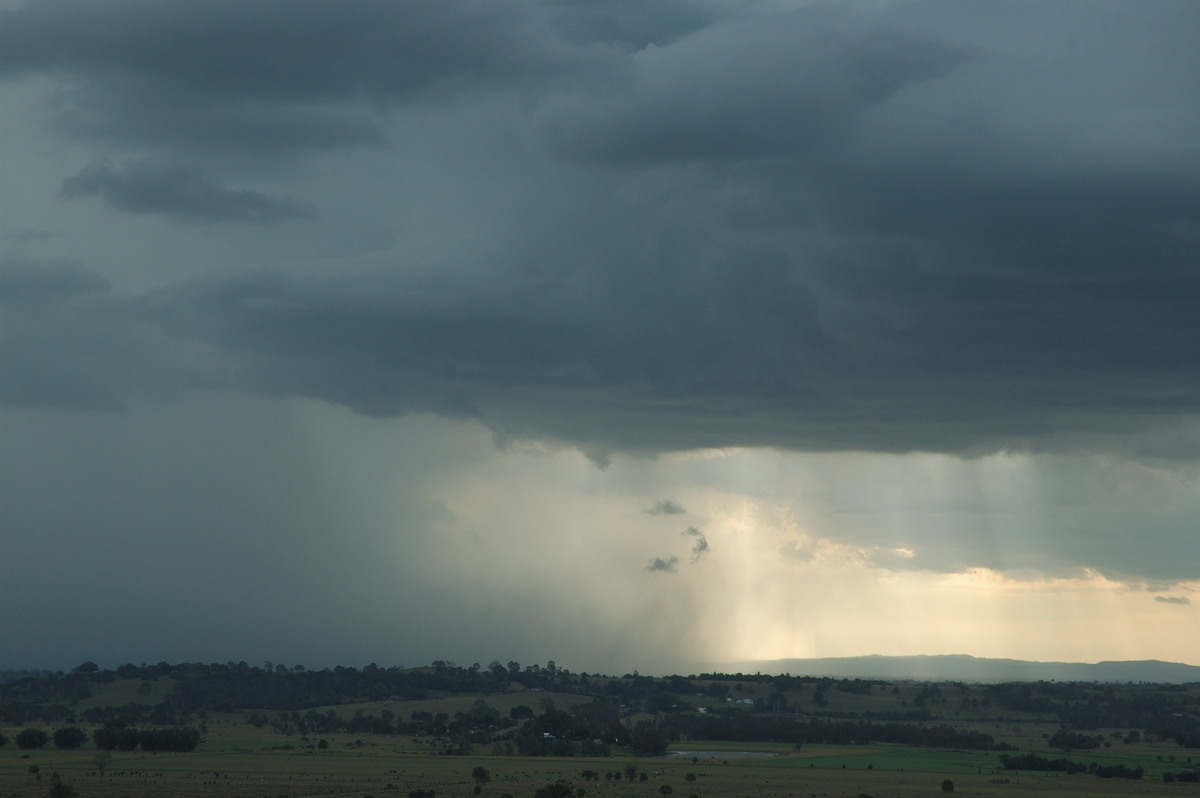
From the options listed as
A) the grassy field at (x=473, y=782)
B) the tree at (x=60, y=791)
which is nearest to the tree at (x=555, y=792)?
the grassy field at (x=473, y=782)

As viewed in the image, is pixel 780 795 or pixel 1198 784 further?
pixel 1198 784

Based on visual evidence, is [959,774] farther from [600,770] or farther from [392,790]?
[392,790]

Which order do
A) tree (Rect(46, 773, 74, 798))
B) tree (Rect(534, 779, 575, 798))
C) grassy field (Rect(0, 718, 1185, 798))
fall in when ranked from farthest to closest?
grassy field (Rect(0, 718, 1185, 798))
tree (Rect(534, 779, 575, 798))
tree (Rect(46, 773, 74, 798))

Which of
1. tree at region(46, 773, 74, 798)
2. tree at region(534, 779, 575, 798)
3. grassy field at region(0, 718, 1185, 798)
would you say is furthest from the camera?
grassy field at region(0, 718, 1185, 798)

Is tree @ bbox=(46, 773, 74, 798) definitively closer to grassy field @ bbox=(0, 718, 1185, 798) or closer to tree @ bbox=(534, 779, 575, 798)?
grassy field @ bbox=(0, 718, 1185, 798)

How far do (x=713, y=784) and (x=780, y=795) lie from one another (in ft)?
65.1

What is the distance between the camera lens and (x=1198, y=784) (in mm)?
181250

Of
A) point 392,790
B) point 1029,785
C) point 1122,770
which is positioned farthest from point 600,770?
point 1122,770

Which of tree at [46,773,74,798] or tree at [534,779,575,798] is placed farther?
tree at [534,779,575,798]

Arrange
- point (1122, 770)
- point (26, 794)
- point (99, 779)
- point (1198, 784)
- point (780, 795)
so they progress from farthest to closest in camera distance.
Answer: point (1122, 770) < point (1198, 784) < point (99, 779) < point (780, 795) < point (26, 794)

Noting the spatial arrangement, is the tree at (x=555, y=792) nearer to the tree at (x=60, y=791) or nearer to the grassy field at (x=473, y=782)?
the grassy field at (x=473, y=782)

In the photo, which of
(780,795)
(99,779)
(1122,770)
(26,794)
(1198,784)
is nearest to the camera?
(26,794)

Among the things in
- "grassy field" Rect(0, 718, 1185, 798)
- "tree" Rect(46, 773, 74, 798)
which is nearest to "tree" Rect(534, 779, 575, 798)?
"grassy field" Rect(0, 718, 1185, 798)

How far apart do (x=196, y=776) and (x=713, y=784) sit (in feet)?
238
